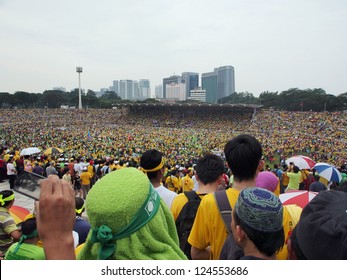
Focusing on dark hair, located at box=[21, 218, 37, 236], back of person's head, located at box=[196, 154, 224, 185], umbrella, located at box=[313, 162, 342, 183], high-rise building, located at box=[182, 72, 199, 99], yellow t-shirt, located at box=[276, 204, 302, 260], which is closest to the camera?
yellow t-shirt, located at box=[276, 204, 302, 260]

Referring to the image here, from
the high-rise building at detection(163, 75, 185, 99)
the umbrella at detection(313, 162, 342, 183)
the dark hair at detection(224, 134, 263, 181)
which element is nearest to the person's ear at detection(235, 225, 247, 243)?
the dark hair at detection(224, 134, 263, 181)

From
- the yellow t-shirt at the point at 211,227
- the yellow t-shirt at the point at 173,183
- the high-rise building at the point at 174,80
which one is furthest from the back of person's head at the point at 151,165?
the high-rise building at the point at 174,80

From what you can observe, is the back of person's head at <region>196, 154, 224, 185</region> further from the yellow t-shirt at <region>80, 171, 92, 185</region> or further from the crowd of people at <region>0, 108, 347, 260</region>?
the yellow t-shirt at <region>80, 171, 92, 185</region>

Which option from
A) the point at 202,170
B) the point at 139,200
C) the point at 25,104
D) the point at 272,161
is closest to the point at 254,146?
the point at 202,170

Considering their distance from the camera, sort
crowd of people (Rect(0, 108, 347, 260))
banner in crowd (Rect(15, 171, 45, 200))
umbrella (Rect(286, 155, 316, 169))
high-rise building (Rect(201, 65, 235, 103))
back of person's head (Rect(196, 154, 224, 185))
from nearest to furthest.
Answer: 1. crowd of people (Rect(0, 108, 347, 260))
2. banner in crowd (Rect(15, 171, 45, 200))
3. back of person's head (Rect(196, 154, 224, 185))
4. umbrella (Rect(286, 155, 316, 169))
5. high-rise building (Rect(201, 65, 235, 103))

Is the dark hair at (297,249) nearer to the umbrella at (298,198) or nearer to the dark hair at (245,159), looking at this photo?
the dark hair at (245,159)

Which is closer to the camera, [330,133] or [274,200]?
[274,200]

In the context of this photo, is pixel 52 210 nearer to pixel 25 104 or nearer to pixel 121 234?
pixel 121 234
